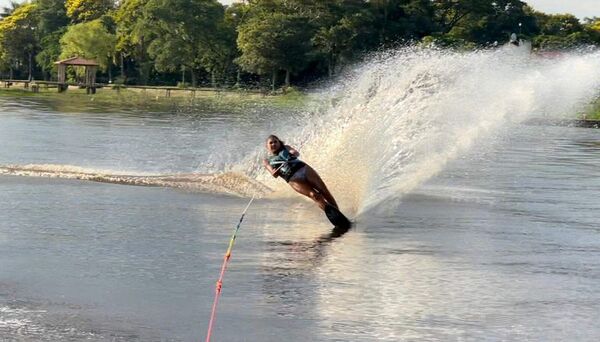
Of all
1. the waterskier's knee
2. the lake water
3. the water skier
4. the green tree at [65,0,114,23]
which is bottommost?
the lake water

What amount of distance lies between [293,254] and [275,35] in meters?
72.9

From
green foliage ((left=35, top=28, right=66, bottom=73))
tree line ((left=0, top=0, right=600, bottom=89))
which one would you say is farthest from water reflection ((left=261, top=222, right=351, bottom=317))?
green foliage ((left=35, top=28, right=66, bottom=73))

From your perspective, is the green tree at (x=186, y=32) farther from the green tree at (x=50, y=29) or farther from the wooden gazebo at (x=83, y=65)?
the green tree at (x=50, y=29)

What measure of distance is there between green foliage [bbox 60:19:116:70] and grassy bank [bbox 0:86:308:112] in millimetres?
7682

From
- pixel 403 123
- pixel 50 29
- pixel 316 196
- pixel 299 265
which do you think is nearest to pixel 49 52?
pixel 50 29

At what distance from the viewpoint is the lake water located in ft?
35.3

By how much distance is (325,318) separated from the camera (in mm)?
10914

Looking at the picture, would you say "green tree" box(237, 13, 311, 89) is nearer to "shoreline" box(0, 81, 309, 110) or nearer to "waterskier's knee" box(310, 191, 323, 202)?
"shoreline" box(0, 81, 309, 110)

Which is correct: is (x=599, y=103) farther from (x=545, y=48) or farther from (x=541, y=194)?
(x=541, y=194)

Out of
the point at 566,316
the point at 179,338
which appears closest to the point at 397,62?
the point at 566,316

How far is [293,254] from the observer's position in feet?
47.4

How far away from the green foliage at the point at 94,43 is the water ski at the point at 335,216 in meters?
95.4

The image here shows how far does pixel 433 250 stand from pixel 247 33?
248 ft

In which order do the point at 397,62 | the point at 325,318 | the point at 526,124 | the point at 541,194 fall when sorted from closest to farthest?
1. the point at 325,318
2. the point at 541,194
3. the point at 397,62
4. the point at 526,124
